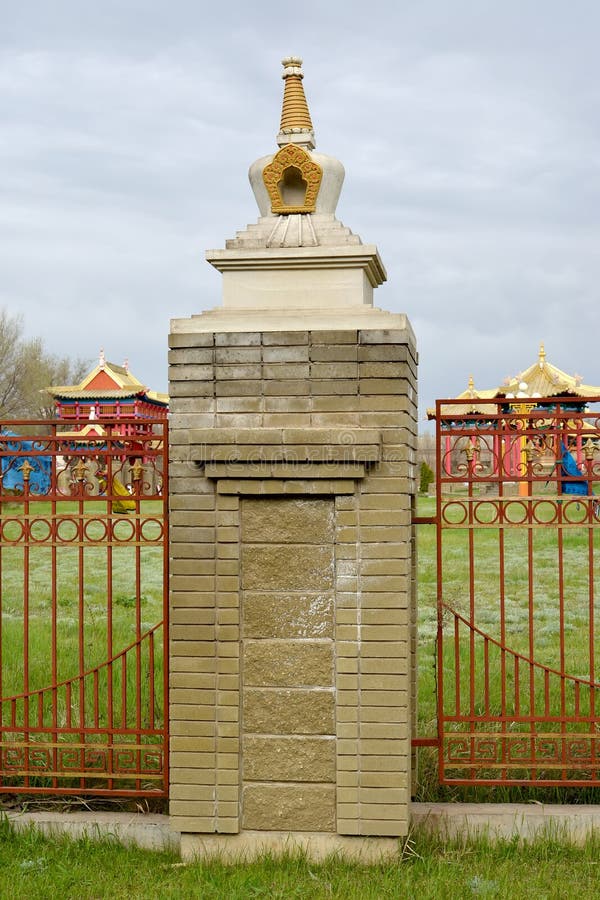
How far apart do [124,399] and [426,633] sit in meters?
28.4

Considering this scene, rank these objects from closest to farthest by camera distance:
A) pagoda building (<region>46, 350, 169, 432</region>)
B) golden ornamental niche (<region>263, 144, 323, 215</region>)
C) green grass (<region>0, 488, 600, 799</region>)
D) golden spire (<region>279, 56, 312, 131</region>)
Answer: golden ornamental niche (<region>263, 144, 323, 215</region>) → golden spire (<region>279, 56, 312, 131</region>) → green grass (<region>0, 488, 600, 799</region>) → pagoda building (<region>46, 350, 169, 432</region>)

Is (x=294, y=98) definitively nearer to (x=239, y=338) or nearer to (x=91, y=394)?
(x=239, y=338)

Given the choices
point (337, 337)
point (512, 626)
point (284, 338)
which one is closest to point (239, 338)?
point (284, 338)

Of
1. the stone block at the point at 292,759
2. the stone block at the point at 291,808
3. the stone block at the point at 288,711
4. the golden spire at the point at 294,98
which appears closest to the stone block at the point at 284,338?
the golden spire at the point at 294,98

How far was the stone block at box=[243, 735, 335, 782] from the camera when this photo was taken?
4.54 m

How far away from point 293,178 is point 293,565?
78.7 inches

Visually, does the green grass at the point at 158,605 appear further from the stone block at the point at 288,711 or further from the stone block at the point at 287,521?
the stone block at the point at 288,711

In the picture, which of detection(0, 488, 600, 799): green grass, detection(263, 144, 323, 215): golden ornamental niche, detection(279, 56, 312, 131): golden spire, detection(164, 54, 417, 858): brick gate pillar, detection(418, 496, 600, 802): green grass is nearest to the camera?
detection(164, 54, 417, 858): brick gate pillar

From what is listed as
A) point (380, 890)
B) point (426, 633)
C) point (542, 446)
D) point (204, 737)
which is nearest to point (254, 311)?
point (542, 446)

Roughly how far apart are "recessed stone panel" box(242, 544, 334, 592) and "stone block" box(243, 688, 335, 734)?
516 mm

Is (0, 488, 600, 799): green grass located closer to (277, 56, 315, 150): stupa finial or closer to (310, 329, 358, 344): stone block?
(310, 329, 358, 344): stone block

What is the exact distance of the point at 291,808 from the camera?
4551 millimetres

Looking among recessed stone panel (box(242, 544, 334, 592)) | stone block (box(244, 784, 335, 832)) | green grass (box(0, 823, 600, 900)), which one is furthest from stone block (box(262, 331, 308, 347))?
green grass (box(0, 823, 600, 900))

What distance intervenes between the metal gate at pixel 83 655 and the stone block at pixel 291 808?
627 millimetres
